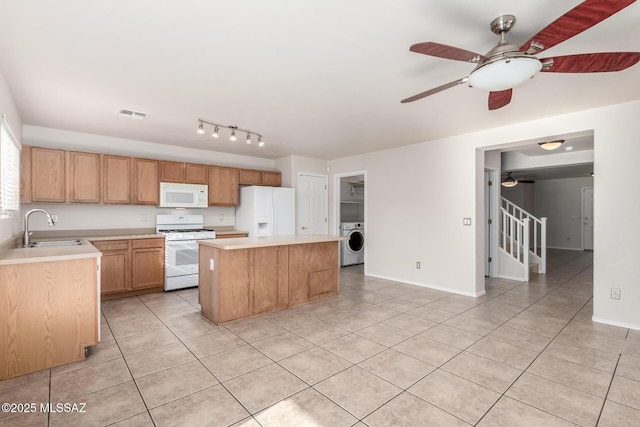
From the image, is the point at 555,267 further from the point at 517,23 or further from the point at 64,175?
the point at 64,175

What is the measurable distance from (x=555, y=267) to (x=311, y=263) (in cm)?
581

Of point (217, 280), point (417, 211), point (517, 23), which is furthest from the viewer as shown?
point (417, 211)

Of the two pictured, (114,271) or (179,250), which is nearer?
(114,271)

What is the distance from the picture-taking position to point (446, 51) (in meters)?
1.72

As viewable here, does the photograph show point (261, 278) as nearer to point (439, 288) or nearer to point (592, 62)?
point (439, 288)

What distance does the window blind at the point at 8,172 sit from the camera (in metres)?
2.63

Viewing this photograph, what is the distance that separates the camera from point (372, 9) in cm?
176

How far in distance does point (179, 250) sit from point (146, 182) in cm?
115

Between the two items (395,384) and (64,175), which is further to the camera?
(64,175)

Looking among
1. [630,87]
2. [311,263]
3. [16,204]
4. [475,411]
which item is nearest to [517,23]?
[630,87]

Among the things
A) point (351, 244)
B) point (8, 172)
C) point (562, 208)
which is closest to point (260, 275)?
point (8, 172)

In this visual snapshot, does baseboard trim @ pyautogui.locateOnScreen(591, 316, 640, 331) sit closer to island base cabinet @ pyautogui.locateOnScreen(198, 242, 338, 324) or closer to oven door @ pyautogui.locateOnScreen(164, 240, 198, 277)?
island base cabinet @ pyautogui.locateOnScreen(198, 242, 338, 324)

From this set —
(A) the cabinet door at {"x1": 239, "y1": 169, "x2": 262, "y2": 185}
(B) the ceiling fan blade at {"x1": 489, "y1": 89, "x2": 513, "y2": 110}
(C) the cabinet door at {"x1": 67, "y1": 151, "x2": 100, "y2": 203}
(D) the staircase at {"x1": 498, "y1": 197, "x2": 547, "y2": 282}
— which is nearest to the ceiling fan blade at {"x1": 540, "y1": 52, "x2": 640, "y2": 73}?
(B) the ceiling fan blade at {"x1": 489, "y1": 89, "x2": 513, "y2": 110}

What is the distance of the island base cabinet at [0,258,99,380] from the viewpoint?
88.4 inches
